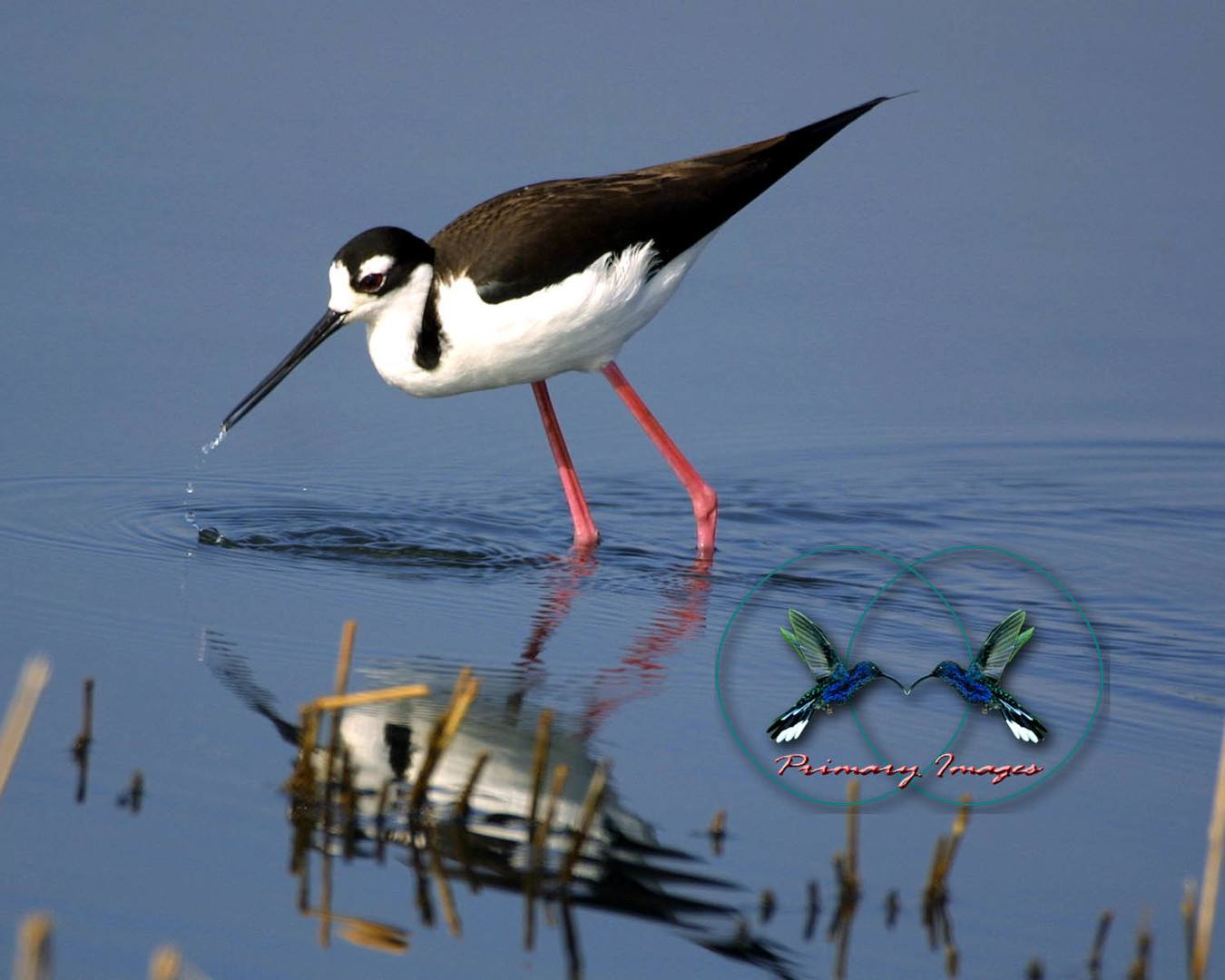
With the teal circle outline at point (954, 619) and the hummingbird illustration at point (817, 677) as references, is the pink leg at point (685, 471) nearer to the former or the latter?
the teal circle outline at point (954, 619)

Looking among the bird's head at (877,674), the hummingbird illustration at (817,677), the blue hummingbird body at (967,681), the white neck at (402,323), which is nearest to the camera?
the hummingbird illustration at (817,677)

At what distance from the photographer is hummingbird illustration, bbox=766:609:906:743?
459 centimetres

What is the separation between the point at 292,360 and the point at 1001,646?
2.58 metres

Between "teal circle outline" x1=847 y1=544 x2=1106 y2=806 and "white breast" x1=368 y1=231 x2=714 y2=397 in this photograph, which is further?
"white breast" x1=368 y1=231 x2=714 y2=397

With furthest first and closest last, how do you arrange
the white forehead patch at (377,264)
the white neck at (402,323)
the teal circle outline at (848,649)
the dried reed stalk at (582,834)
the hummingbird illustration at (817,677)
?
the white neck at (402,323)
the white forehead patch at (377,264)
the hummingbird illustration at (817,677)
the teal circle outline at (848,649)
the dried reed stalk at (582,834)

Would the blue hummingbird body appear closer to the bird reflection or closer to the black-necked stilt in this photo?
the bird reflection

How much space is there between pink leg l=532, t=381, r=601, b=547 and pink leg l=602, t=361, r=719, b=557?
10.1 inches

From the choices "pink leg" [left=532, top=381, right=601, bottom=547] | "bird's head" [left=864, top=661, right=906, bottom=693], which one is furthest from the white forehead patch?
"bird's head" [left=864, top=661, right=906, bottom=693]

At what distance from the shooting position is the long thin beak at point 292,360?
20.6 feet

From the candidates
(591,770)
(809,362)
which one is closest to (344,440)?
(809,362)

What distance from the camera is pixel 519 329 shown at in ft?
20.0

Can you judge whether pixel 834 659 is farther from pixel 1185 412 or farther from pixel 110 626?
pixel 1185 412

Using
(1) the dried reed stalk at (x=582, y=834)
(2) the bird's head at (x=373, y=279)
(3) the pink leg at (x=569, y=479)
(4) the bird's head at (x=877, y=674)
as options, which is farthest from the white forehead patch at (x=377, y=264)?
(1) the dried reed stalk at (x=582, y=834)

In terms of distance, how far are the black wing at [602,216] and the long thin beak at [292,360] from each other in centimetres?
39
